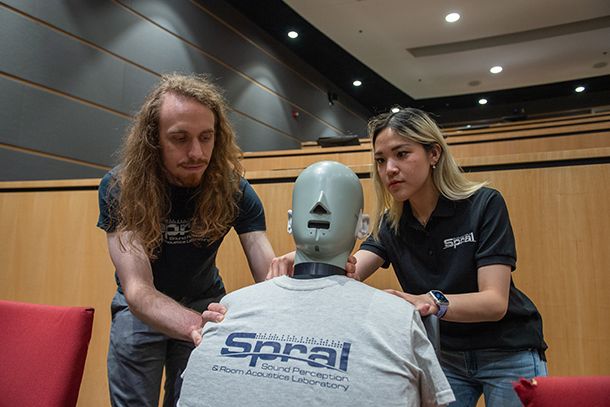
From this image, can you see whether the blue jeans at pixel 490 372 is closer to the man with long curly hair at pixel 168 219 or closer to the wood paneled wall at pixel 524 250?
the wood paneled wall at pixel 524 250

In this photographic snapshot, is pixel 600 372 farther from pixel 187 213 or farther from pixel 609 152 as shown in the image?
pixel 187 213

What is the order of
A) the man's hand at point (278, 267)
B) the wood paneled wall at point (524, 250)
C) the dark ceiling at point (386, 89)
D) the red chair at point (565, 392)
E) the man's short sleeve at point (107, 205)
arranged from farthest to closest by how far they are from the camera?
1. the dark ceiling at point (386, 89)
2. the wood paneled wall at point (524, 250)
3. the man's short sleeve at point (107, 205)
4. the man's hand at point (278, 267)
5. the red chair at point (565, 392)

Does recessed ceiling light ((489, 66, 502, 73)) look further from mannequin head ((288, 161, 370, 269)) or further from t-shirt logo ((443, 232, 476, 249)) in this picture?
mannequin head ((288, 161, 370, 269))

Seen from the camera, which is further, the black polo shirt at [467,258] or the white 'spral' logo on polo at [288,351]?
the black polo shirt at [467,258]

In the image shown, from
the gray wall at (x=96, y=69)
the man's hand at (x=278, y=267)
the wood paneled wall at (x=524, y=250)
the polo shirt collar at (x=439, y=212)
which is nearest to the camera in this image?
the man's hand at (x=278, y=267)

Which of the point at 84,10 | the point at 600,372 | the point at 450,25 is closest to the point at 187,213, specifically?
the point at 600,372

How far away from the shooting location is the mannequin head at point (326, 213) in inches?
29.2

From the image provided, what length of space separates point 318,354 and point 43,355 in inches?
33.9

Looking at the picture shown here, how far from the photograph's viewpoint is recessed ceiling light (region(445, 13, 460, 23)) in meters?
5.11

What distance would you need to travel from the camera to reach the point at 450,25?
5363 millimetres

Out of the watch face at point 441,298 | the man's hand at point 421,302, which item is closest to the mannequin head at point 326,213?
the man's hand at point 421,302

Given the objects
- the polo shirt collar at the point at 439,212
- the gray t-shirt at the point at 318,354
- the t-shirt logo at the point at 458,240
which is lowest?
the gray t-shirt at the point at 318,354

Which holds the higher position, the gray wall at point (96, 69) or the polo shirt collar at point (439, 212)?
the gray wall at point (96, 69)

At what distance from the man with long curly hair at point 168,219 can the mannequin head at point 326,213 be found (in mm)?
513
